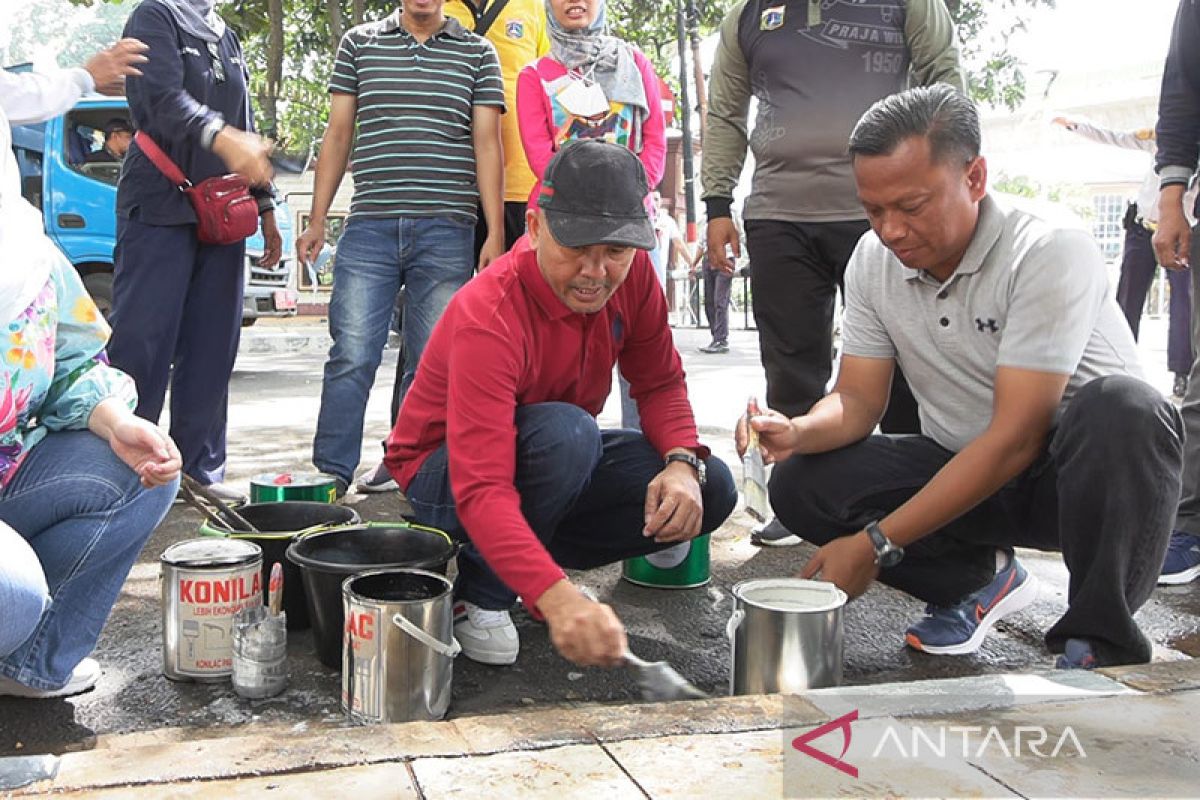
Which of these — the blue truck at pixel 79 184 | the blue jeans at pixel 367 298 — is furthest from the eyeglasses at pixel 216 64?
the blue truck at pixel 79 184

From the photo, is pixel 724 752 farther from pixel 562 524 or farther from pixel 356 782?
pixel 562 524

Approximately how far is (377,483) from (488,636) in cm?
192

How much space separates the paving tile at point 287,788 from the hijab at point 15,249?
0.95 meters

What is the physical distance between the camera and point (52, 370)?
7.40ft

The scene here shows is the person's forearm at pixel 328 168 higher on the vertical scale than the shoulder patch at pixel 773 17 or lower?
lower

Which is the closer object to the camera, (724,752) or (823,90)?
(724,752)

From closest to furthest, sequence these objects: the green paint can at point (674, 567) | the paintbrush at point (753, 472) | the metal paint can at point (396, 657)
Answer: the metal paint can at point (396, 657) → the paintbrush at point (753, 472) → the green paint can at point (674, 567)

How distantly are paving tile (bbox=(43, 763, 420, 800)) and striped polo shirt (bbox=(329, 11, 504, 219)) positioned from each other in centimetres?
269

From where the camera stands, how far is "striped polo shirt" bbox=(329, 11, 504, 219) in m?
4.06

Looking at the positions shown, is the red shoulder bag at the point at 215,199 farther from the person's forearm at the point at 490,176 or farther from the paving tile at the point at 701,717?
the paving tile at the point at 701,717

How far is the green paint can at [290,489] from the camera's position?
129 inches

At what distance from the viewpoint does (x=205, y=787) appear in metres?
1.66

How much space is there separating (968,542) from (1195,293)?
140cm

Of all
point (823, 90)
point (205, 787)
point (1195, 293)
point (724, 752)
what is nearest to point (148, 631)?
point (205, 787)
